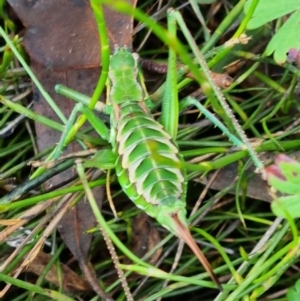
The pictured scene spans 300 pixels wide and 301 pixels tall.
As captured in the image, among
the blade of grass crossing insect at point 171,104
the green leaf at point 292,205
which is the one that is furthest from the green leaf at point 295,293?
the blade of grass crossing insect at point 171,104

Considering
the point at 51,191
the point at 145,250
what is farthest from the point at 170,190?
the point at 145,250

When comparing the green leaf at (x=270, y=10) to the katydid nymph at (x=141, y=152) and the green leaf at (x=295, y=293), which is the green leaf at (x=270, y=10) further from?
the green leaf at (x=295, y=293)

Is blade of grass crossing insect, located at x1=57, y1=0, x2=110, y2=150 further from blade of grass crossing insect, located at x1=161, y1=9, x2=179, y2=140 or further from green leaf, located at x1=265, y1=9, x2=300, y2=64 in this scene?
green leaf, located at x1=265, y1=9, x2=300, y2=64

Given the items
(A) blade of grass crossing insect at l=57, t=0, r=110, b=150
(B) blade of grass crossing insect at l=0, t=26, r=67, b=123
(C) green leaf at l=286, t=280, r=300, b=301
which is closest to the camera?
(A) blade of grass crossing insect at l=57, t=0, r=110, b=150

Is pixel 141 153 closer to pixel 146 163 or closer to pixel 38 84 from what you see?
pixel 146 163

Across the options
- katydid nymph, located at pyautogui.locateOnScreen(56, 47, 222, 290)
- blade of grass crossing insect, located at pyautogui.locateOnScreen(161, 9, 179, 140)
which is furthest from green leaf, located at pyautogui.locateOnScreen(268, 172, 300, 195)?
blade of grass crossing insect, located at pyautogui.locateOnScreen(161, 9, 179, 140)

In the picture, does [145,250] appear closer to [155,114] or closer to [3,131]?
[155,114]
